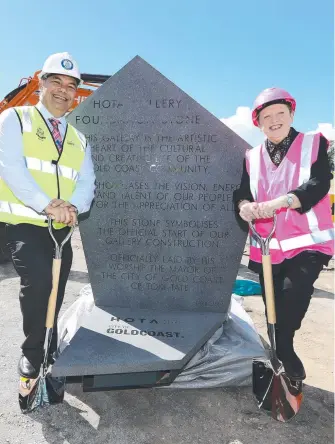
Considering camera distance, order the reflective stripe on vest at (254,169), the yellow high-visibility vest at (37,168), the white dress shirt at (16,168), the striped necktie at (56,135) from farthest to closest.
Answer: the reflective stripe on vest at (254,169)
the striped necktie at (56,135)
the yellow high-visibility vest at (37,168)
the white dress shirt at (16,168)

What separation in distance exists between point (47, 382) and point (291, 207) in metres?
1.84

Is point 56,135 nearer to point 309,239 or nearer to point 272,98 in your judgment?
point 272,98

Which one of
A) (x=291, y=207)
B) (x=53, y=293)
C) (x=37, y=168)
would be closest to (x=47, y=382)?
(x=53, y=293)

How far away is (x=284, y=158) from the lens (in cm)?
236

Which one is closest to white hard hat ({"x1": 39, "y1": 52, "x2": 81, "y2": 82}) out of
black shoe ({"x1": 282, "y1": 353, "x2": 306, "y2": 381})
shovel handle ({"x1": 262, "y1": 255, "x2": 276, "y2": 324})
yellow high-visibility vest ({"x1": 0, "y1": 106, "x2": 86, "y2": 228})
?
yellow high-visibility vest ({"x1": 0, "y1": 106, "x2": 86, "y2": 228})

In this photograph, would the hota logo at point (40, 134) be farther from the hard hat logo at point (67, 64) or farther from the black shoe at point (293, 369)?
the black shoe at point (293, 369)

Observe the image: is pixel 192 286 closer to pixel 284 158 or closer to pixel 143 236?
pixel 143 236

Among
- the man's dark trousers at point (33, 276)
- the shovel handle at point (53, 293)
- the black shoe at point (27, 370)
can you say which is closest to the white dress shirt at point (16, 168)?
the man's dark trousers at point (33, 276)

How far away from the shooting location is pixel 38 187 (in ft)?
7.22

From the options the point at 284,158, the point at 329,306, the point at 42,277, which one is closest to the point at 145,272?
the point at 42,277

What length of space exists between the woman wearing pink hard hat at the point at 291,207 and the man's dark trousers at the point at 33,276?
4.14ft

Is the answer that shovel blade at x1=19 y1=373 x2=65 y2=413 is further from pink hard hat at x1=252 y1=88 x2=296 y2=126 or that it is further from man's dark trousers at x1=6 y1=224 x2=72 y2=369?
pink hard hat at x1=252 y1=88 x2=296 y2=126

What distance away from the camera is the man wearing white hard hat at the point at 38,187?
7.13 ft

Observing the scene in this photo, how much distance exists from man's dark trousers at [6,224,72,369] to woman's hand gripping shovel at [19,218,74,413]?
0.05 meters
